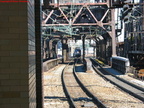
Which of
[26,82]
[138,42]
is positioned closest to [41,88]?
[26,82]

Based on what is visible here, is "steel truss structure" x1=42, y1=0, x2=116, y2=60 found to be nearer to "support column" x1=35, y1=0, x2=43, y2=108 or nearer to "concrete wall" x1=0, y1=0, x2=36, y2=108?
"support column" x1=35, y1=0, x2=43, y2=108

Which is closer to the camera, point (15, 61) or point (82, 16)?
point (15, 61)

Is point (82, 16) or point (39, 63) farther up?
point (82, 16)

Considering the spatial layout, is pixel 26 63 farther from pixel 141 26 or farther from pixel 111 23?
pixel 141 26

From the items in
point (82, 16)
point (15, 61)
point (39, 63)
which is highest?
point (82, 16)

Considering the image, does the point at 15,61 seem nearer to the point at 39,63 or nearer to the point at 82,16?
the point at 39,63

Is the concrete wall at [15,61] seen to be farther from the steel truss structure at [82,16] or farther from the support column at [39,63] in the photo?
the steel truss structure at [82,16]

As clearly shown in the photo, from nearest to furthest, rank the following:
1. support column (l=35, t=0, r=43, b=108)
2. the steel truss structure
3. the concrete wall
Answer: the concrete wall < support column (l=35, t=0, r=43, b=108) < the steel truss structure

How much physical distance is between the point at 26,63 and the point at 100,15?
23.6 m

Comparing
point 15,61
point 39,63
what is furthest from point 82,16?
point 15,61

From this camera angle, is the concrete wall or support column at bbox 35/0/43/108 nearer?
the concrete wall

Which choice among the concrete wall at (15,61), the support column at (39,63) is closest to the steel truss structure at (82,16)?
the support column at (39,63)

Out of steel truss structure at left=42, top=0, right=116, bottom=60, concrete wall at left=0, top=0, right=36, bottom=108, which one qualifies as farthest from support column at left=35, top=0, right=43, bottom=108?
steel truss structure at left=42, top=0, right=116, bottom=60

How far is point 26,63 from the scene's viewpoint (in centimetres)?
322
